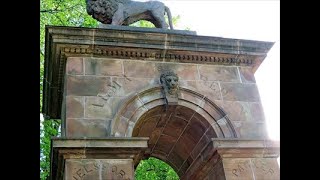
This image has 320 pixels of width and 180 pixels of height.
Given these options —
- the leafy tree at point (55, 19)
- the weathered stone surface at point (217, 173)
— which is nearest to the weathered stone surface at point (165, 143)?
the weathered stone surface at point (217, 173)

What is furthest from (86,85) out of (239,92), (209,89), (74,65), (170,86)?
(239,92)

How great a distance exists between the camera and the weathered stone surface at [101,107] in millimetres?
6523

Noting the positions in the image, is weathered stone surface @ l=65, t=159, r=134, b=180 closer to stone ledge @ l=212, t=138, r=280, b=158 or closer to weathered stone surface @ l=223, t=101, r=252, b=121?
stone ledge @ l=212, t=138, r=280, b=158

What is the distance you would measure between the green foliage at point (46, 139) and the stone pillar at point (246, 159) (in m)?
9.27

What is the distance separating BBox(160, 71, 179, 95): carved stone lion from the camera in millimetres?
6957

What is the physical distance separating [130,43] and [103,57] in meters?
0.57

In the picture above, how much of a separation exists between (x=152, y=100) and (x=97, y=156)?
58.7 inches

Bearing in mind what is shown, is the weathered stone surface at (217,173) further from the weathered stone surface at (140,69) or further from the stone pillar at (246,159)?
the weathered stone surface at (140,69)

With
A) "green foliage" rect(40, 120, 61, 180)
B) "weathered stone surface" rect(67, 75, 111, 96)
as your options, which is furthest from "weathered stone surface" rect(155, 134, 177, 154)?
"green foliage" rect(40, 120, 61, 180)

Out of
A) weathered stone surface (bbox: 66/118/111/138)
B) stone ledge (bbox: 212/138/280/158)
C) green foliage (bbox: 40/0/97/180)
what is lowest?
stone ledge (bbox: 212/138/280/158)

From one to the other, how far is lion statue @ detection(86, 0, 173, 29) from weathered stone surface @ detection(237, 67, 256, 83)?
1859 millimetres

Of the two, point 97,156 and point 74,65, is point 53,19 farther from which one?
point 97,156

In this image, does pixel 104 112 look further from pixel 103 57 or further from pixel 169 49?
pixel 169 49

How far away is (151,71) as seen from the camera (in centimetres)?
722
